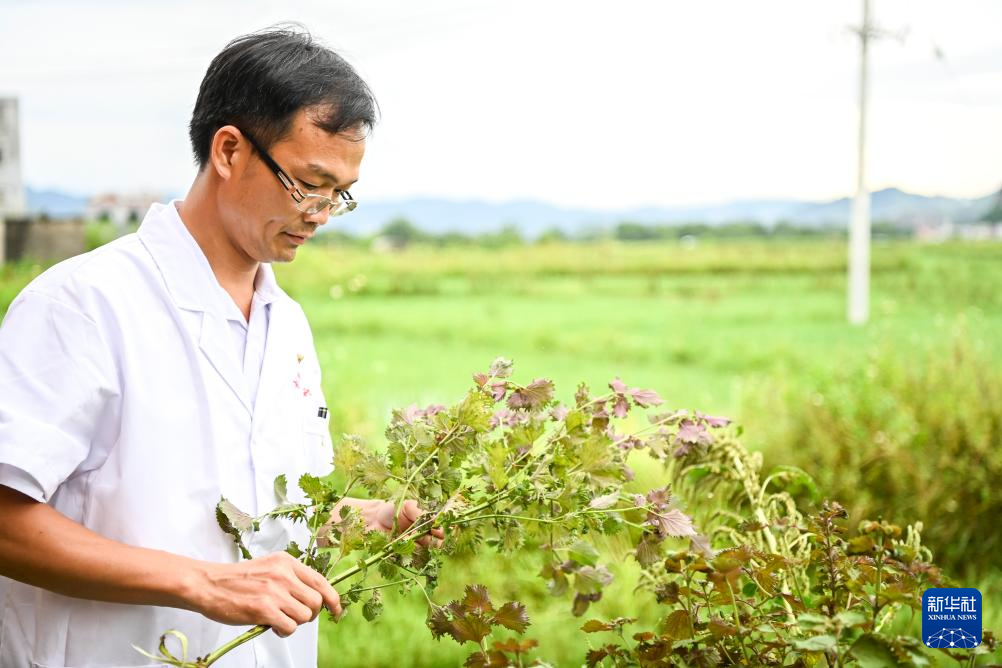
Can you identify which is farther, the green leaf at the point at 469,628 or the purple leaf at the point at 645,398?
the purple leaf at the point at 645,398

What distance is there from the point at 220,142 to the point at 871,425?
10.3 feet

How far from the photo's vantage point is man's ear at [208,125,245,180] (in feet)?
3.98

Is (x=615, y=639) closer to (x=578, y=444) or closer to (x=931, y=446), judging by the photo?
(x=931, y=446)

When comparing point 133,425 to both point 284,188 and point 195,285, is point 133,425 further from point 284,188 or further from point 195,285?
→ point 284,188

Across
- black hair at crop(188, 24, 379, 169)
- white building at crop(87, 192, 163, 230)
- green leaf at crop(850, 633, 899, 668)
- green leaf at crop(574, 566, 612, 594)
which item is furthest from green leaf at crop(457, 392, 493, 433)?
white building at crop(87, 192, 163, 230)

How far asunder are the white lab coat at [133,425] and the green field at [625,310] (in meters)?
3.89

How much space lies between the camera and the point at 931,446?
12.0ft

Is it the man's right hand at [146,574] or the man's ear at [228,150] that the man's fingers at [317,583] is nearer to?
the man's right hand at [146,574]

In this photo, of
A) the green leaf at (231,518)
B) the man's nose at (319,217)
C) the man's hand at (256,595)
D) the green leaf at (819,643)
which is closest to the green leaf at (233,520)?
the green leaf at (231,518)

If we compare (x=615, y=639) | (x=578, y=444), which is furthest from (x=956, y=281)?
(x=578, y=444)

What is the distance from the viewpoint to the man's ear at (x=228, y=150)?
3.98ft

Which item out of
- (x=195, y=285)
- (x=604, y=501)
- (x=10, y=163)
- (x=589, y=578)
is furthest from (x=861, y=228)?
(x=195, y=285)

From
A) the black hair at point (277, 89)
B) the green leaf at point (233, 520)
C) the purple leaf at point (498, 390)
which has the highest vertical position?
the black hair at point (277, 89)

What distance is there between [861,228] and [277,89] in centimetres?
620
